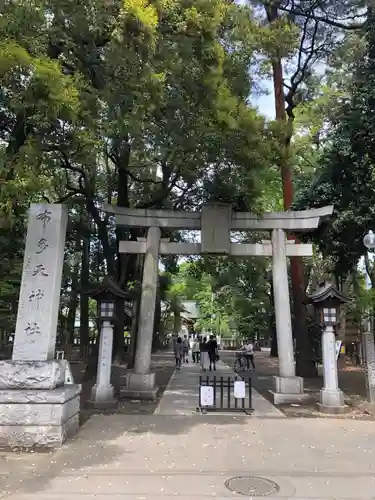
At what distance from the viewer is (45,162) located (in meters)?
9.55

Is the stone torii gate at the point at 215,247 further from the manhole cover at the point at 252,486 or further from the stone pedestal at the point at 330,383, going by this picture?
the manhole cover at the point at 252,486

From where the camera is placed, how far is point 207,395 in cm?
1113

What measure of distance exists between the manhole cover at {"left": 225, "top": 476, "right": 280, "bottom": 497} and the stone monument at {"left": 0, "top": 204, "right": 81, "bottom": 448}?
3176mm

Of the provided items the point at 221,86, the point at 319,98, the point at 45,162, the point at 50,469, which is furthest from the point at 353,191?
the point at 50,469

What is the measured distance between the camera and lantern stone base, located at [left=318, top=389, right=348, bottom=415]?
37.0 feet

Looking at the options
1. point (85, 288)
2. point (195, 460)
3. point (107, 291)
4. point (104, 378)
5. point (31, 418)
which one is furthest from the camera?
point (85, 288)

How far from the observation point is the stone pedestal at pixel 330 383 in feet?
37.4

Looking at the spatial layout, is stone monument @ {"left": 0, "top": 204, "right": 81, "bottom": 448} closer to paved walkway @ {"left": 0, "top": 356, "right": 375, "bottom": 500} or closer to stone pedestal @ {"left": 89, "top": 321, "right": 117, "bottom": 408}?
paved walkway @ {"left": 0, "top": 356, "right": 375, "bottom": 500}

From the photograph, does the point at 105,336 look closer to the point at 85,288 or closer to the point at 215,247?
the point at 215,247

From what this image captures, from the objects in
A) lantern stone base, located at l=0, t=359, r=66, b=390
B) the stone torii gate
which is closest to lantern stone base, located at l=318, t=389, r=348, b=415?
the stone torii gate

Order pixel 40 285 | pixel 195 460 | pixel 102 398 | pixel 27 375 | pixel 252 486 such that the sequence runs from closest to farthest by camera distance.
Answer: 1. pixel 252 486
2. pixel 195 460
3. pixel 27 375
4. pixel 40 285
5. pixel 102 398

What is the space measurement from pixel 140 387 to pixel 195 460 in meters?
6.24

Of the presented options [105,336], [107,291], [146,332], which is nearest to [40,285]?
[107,291]

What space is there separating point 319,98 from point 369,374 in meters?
12.8
